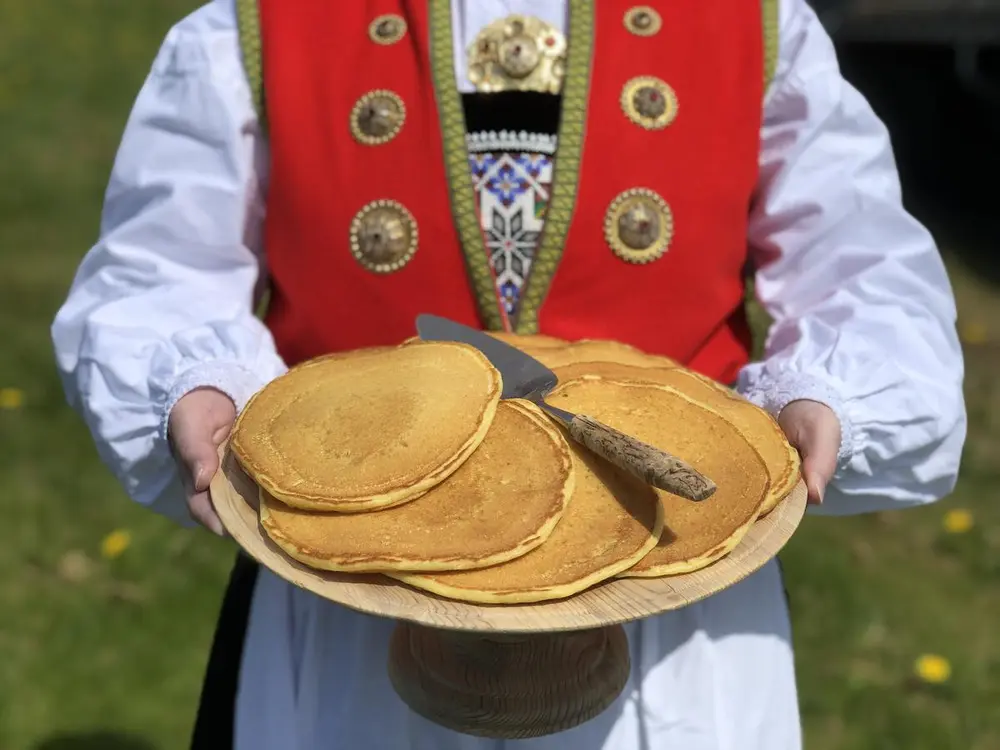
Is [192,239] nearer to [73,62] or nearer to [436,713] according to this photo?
[436,713]

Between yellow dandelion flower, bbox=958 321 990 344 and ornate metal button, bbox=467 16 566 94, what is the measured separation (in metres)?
3.07

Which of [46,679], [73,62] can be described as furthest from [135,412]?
[73,62]

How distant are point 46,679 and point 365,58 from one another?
189 centimetres

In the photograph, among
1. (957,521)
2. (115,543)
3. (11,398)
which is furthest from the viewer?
(11,398)

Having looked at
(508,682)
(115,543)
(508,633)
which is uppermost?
(508,633)

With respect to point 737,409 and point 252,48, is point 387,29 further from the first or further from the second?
point 737,409

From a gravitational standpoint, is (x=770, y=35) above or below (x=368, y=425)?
above

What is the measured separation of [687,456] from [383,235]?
19.2 inches

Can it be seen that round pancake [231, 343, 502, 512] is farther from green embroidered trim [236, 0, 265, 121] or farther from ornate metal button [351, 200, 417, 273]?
green embroidered trim [236, 0, 265, 121]

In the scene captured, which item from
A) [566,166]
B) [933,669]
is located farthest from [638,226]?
[933,669]

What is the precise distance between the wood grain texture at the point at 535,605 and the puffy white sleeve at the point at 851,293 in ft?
1.06

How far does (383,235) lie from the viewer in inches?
Result: 56.6

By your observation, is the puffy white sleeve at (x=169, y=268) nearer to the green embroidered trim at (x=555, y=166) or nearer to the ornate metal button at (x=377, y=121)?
the ornate metal button at (x=377, y=121)

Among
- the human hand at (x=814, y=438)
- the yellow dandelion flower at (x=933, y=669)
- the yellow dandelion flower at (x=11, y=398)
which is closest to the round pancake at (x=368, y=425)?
the human hand at (x=814, y=438)
